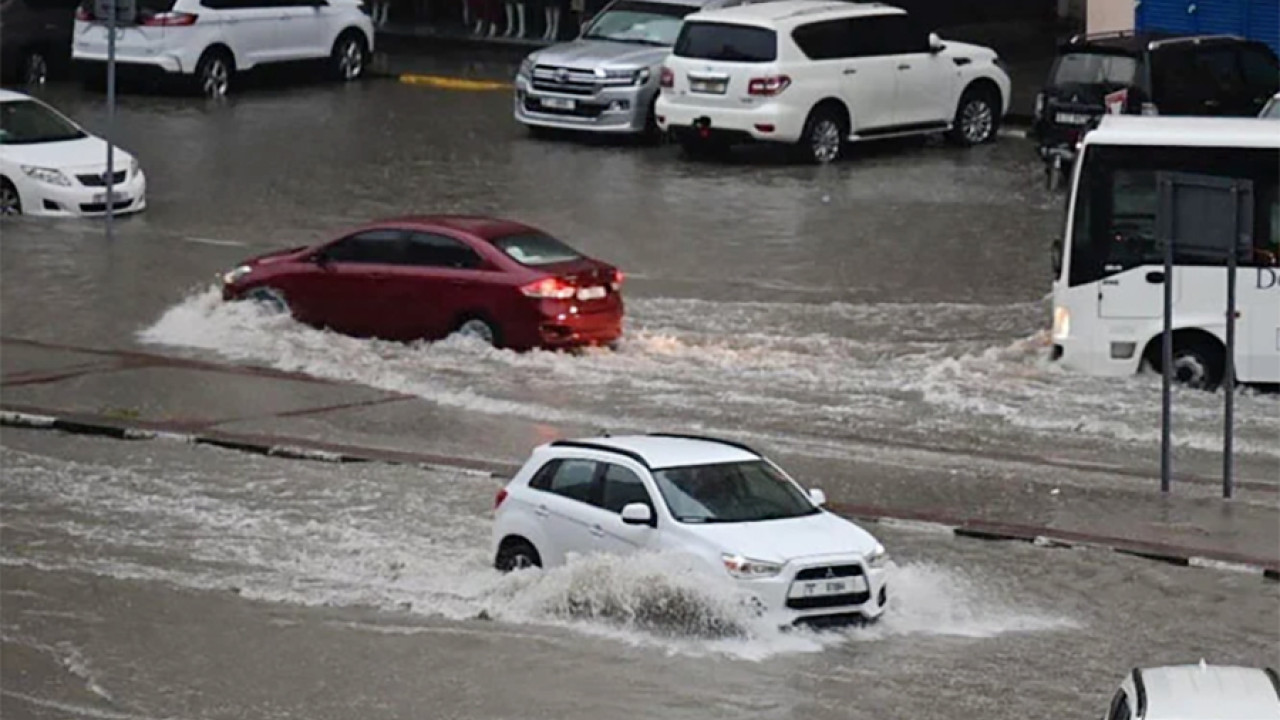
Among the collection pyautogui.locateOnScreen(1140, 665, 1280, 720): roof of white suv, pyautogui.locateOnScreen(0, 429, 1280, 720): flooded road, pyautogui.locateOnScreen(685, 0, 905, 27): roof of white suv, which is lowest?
pyautogui.locateOnScreen(0, 429, 1280, 720): flooded road

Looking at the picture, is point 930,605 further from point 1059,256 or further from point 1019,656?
point 1059,256

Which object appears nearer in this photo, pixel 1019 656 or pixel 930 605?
pixel 1019 656

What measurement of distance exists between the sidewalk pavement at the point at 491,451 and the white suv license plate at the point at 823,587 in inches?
127

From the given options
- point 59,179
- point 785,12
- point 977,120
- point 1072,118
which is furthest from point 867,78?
point 59,179

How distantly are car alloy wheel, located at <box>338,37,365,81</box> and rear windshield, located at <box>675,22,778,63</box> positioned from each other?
9441 millimetres

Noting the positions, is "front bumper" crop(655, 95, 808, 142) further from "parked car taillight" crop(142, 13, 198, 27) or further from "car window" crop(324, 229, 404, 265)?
"car window" crop(324, 229, 404, 265)

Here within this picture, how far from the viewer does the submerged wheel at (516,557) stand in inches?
752

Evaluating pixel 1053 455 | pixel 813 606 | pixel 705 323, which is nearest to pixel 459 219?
pixel 705 323

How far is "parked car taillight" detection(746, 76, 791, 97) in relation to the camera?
37.6 m

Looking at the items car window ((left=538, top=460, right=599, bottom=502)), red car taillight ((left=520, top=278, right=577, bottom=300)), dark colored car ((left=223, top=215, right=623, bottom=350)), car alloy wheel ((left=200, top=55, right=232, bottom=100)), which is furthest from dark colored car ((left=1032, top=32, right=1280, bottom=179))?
car window ((left=538, top=460, right=599, bottom=502))

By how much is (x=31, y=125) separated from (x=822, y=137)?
10201mm

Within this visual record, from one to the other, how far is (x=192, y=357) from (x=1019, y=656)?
1248cm

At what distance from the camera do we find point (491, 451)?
78.3ft

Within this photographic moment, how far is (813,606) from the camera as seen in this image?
58.3ft
